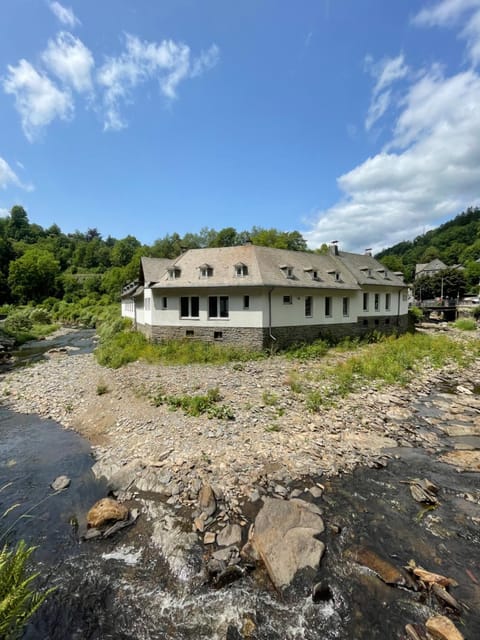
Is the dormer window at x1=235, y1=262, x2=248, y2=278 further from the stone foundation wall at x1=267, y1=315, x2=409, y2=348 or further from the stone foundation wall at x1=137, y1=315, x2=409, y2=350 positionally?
the stone foundation wall at x1=267, y1=315, x2=409, y2=348

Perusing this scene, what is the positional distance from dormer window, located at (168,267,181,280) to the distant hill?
77.4 m

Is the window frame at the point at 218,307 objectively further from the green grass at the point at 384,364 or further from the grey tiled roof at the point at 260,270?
the green grass at the point at 384,364

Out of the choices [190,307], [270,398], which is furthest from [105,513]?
[190,307]

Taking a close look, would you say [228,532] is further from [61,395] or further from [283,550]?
[61,395]

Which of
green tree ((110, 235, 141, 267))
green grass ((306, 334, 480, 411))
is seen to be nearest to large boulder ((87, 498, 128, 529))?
green grass ((306, 334, 480, 411))

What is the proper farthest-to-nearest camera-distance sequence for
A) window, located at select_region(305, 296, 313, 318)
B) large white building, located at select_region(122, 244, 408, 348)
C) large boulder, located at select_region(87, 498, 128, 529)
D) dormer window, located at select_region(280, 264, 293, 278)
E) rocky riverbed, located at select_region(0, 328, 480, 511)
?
window, located at select_region(305, 296, 313, 318) → dormer window, located at select_region(280, 264, 293, 278) → large white building, located at select_region(122, 244, 408, 348) → rocky riverbed, located at select_region(0, 328, 480, 511) → large boulder, located at select_region(87, 498, 128, 529)

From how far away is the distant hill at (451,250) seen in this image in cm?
8876

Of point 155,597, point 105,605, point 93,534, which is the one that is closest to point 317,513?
point 155,597

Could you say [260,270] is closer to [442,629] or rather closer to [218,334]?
[218,334]

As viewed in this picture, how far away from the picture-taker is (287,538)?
17.3 feet

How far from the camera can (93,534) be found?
5793mm

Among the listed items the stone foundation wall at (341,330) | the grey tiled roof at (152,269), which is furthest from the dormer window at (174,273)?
the stone foundation wall at (341,330)

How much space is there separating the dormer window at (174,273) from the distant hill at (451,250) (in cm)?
7742

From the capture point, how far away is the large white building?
1839 centimetres
